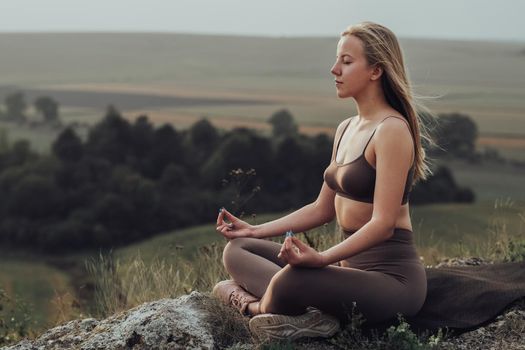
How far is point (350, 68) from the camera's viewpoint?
480cm

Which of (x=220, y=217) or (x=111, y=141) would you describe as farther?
(x=111, y=141)

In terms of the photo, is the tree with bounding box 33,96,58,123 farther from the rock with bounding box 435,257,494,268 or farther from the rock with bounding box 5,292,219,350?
the rock with bounding box 5,292,219,350

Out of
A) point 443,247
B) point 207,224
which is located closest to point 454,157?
point 207,224

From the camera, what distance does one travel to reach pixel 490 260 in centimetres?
739

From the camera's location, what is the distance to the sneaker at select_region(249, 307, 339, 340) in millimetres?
4883

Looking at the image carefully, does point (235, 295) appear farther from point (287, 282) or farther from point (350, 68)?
point (350, 68)

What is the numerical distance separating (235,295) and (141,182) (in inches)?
1865

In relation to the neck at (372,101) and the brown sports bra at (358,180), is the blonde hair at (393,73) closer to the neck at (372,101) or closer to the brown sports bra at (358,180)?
the neck at (372,101)

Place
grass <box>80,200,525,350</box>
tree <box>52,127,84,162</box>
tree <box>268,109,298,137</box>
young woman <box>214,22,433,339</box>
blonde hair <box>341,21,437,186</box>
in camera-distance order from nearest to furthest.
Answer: young woman <box>214,22,433,339</box> → blonde hair <box>341,21,437,186</box> → grass <box>80,200,525,350</box> → tree <box>52,127,84,162</box> → tree <box>268,109,298,137</box>

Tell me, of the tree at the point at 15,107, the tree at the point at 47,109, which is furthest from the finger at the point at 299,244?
the tree at the point at 15,107

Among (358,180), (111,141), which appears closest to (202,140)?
(111,141)

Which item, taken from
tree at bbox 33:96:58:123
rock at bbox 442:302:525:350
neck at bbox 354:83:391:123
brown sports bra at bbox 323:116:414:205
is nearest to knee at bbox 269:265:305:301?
brown sports bra at bbox 323:116:414:205

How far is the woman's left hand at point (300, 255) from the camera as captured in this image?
4.51 m

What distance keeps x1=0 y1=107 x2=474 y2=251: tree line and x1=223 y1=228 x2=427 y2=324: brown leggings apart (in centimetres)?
4327
